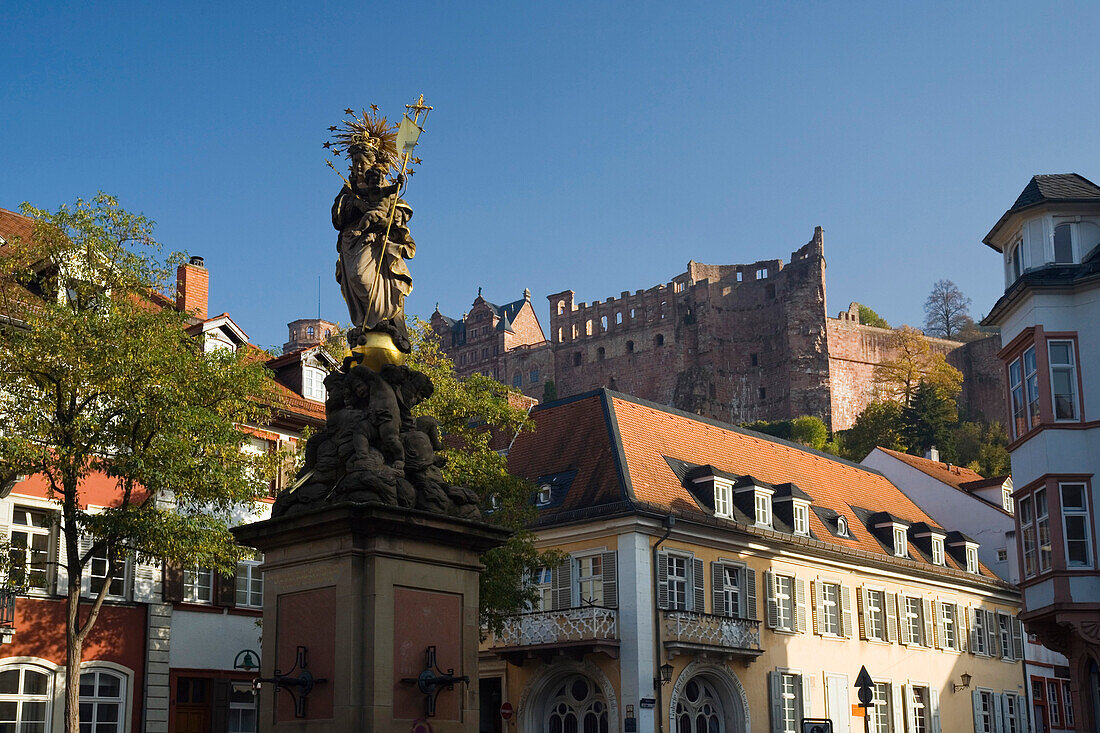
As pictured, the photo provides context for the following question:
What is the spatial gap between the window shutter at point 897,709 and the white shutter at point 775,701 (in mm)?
5612

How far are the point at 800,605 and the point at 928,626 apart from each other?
7.07 m

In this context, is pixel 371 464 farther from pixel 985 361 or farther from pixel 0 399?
pixel 985 361

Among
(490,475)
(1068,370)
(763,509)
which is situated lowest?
(490,475)

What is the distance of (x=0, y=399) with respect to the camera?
21.2 metres

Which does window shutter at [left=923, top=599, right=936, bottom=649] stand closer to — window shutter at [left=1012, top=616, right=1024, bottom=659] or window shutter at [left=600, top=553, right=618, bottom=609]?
window shutter at [left=1012, top=616, right=1024, bottom=659]

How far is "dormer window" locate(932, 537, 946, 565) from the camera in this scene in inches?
1710

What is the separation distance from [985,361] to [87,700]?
100 meters

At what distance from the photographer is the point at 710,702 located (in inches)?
1337

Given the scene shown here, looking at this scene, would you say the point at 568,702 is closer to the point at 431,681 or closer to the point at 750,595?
the point at 750,595

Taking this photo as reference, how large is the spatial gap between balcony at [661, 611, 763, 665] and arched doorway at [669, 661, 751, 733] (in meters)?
0.49

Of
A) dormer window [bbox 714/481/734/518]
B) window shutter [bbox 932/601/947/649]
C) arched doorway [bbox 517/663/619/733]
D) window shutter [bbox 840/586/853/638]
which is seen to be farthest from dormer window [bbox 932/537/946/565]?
arched doorway [bbox 517/663/619/733]

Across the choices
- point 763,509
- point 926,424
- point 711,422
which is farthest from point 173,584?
point 926,424

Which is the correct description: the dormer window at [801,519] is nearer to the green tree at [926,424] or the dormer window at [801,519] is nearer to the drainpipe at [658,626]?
the drainpipe at [658,626]

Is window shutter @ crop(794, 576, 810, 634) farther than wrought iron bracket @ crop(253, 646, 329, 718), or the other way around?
window shutter @ crop(794, 576, 810, 634)
